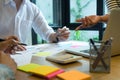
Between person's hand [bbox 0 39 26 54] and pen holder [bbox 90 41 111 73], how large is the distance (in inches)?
27.6

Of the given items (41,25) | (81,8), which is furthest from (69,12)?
(41,25)

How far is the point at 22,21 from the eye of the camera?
216 cm

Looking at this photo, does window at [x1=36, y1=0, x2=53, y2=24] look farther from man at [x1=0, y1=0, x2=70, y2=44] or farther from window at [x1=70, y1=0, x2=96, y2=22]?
man at [x1=0, y1=0, x2=70, y2=44]

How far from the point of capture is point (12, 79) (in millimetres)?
681

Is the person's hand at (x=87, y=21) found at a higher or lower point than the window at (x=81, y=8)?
lower

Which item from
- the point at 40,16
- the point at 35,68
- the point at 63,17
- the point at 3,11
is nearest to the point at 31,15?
the point at 40,16

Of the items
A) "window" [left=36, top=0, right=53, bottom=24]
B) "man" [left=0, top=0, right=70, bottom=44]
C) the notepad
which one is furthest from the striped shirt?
"window" [left=36, top=0, right=53, bottom=24]

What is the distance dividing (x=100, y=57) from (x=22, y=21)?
4.82 feet

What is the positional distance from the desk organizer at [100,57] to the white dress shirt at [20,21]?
1.32 metres

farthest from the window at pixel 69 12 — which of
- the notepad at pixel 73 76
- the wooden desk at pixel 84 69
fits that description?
the notepad at pixel 73 76

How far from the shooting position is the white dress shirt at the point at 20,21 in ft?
6.72

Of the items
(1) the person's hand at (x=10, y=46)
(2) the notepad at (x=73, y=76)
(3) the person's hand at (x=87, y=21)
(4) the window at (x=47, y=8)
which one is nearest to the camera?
(2) the notepad at (x=73, y=76)

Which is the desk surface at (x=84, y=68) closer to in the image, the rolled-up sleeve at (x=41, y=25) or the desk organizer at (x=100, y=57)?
the desk organizer at (x=100, y=57)

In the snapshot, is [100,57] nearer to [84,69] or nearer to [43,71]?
[84,69]
